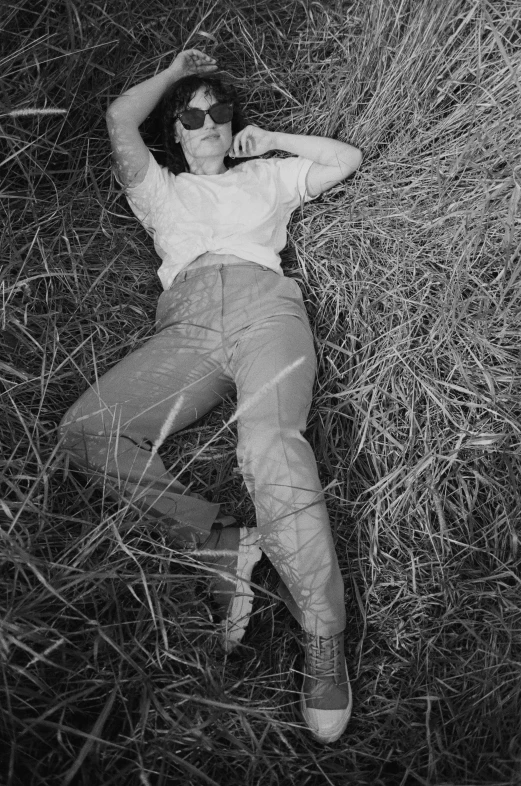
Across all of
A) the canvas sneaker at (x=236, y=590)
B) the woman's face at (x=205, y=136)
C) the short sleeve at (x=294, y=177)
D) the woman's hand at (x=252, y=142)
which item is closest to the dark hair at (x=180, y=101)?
the woman's face at (x=205, y=136)

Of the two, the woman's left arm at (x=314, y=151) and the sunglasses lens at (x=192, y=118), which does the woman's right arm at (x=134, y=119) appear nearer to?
the sunglasses lens at (x=192, y=118)

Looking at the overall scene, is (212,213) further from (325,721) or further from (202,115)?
(325,721)

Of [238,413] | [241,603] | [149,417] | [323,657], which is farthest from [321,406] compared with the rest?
[323,657]

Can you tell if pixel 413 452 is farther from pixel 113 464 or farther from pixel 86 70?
pixel 86 70

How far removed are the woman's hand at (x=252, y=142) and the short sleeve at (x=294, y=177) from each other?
94 millimetres

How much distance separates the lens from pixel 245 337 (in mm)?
2369

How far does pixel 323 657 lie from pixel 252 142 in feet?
6.84

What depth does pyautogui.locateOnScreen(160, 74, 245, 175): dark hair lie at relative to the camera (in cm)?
261

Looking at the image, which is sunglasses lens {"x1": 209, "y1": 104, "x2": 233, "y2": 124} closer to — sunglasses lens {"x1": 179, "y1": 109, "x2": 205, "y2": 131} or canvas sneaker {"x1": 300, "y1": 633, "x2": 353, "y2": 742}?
sunglasses lens {"x1": 179, "y1": 109, "x2": 205, "y2": 131}

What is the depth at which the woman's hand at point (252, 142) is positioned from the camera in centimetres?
271

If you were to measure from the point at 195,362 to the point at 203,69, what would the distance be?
1305mm

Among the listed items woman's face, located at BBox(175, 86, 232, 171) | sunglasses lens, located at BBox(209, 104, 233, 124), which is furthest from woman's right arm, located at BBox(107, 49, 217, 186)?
sunglasses lens, located at BBox(209, 104, 233, 124)

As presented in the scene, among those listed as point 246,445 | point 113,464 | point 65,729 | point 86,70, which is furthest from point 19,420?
point 86,70

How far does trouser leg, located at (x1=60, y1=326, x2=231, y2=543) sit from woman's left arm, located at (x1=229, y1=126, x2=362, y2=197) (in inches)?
33.8
